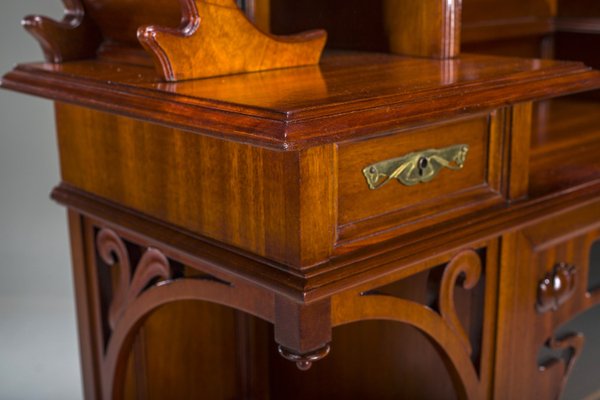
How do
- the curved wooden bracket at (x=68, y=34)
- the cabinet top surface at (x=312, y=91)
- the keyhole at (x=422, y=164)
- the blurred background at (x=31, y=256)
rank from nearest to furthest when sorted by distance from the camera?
the cabinet top surface at (x=312, y=91)
the keyhole at (x=422, y=164)
the curved wooden bracket at (x=68, y=34)
the blurred background at (x=31, y=256)

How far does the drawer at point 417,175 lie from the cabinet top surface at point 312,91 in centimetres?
3

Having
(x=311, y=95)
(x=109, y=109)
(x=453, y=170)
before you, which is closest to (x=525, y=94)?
(x=453, y=170)

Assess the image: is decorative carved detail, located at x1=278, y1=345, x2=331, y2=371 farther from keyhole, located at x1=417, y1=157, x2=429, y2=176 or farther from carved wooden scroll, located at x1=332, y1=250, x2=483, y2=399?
keyhole, located at x1=417, y1=157, x2=429, y2=176

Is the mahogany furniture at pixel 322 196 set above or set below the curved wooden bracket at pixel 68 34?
A: below

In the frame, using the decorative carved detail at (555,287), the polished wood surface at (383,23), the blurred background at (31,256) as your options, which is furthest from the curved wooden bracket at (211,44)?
the blurred background at (31,256)

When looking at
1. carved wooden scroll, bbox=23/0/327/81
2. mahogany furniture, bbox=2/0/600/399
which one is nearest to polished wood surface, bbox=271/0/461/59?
mahogany furniture, bbox=2/0/600/399

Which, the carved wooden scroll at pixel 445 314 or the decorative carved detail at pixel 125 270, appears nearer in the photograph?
the carved wooden scroll at pixel 445 314

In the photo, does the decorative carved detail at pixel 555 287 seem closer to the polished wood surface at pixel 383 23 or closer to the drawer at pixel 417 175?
the drawer at pixel 417 175

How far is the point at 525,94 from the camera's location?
0.76 meters

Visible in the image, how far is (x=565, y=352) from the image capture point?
0.98 meters

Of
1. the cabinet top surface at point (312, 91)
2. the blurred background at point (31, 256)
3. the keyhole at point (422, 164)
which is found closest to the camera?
the cabinet top surface at point (312, 91)

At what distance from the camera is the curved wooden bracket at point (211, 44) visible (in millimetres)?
739

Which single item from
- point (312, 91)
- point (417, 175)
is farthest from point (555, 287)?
point (312, 91)

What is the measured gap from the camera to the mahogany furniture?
656 mm
